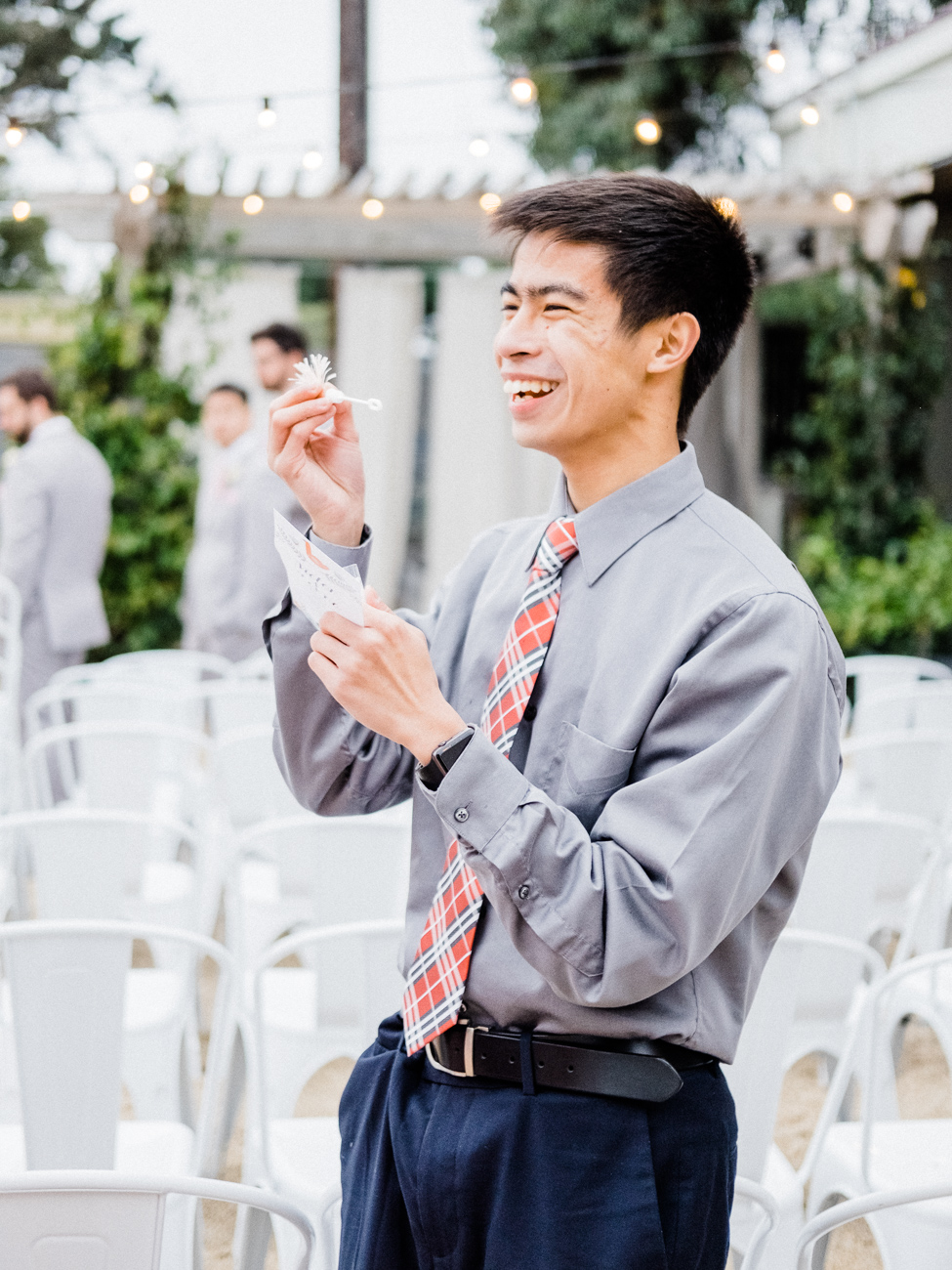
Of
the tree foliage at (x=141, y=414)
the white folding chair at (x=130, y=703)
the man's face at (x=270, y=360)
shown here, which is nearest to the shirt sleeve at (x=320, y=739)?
the white folding chair at (x=130, y=703)

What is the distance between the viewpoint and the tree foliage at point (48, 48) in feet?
26.1

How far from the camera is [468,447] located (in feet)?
28.1

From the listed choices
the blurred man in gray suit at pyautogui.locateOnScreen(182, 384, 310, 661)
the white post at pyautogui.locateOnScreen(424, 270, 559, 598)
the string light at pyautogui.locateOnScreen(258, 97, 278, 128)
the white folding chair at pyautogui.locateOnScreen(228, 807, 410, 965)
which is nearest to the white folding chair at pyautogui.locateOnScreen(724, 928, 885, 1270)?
the white folding chair at pyautogui.locateOnScreen(228, 807, 410, 965)

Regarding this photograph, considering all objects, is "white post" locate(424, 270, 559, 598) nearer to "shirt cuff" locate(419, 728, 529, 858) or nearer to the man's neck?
the man's neck

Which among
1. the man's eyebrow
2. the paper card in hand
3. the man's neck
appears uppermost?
the man's eyebrow

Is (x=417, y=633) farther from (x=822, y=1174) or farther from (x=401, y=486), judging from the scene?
(x=401, y=486)

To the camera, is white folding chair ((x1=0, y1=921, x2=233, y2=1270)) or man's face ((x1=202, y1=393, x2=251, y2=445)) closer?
white folding chair ((x1=0, y1=921, x2=233, y2=1270))

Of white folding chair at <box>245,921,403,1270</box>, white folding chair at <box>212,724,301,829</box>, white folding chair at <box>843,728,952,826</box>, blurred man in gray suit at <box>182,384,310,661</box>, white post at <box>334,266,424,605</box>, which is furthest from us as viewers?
white post at <box>334,266,424,605</box>

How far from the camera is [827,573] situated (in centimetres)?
816

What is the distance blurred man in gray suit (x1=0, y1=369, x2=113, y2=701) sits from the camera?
548 centimetres

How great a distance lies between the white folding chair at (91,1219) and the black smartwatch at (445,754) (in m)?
0.42

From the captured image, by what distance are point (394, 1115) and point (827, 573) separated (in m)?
7.28

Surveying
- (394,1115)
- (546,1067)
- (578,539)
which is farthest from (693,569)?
(394,1115)

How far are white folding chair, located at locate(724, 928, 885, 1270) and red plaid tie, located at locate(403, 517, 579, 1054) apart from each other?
81 cm
